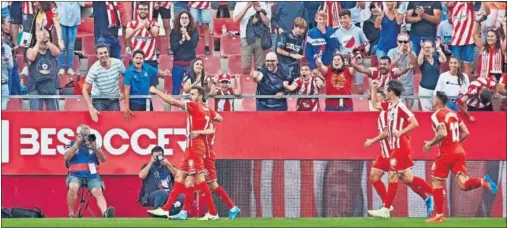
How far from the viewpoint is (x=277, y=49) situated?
70.2ft

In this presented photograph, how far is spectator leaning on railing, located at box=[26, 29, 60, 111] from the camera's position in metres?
21.3

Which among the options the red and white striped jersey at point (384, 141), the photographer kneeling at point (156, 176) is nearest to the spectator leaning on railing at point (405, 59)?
the red and white striped jersey at point (384, 141)

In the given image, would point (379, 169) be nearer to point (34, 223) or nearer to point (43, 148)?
point (34, 223)

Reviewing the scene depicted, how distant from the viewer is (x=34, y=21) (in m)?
21.6

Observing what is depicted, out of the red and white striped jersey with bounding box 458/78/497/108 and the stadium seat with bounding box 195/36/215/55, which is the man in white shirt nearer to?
the stadium seat with bounding box 195/36/215/55

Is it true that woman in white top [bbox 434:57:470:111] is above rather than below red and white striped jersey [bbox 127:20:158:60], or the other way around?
below

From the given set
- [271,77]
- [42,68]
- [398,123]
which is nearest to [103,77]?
[42,68]

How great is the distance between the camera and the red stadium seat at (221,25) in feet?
72.3

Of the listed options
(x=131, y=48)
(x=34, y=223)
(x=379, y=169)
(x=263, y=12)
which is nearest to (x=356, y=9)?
(x=263, y=12)

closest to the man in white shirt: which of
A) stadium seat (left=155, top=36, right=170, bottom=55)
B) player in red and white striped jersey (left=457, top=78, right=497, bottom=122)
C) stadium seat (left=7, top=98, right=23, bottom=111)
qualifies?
stadium seat (left=155, top=36, right=170, bottom=55)

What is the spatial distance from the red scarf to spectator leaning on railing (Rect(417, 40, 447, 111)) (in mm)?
4649

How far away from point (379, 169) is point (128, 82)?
4744 mm

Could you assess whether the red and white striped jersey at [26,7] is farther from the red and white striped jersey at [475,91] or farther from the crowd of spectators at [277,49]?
the red and white striped jersey at [475,91]

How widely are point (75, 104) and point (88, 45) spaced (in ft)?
3.36
